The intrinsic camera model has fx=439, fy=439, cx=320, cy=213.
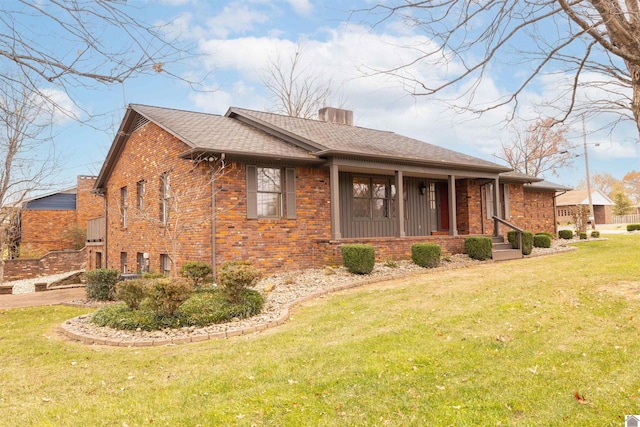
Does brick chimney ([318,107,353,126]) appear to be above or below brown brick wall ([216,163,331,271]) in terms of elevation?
above

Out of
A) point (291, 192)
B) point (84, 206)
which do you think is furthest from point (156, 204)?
point (84, 206)

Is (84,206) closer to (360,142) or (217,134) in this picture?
(217,134)

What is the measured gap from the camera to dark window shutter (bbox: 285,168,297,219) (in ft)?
40.9

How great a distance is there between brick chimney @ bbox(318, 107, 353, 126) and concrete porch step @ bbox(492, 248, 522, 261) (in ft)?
27.5

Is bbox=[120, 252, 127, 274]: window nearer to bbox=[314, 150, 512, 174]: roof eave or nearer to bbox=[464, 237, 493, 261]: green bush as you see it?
bbox=[314, 150, 512, 174]: roof eave

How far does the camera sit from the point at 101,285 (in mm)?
10875

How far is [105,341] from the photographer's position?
20.9ft

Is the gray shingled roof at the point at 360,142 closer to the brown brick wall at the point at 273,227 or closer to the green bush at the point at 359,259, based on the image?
the brown brick wall at the point at 273,227

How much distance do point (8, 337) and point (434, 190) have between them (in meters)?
14.5

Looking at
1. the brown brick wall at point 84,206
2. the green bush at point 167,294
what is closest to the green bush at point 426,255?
the green bush at point 167,294

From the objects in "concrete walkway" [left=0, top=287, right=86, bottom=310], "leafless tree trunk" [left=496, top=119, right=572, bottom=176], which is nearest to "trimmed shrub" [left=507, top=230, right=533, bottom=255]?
"concrete walkway" [left=0, top=287, right=86, bottom=310]

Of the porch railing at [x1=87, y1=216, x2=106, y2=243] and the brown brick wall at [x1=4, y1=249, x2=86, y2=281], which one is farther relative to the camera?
the brown brick wall at [x1=4, y1=249, x2=86, y2=281]

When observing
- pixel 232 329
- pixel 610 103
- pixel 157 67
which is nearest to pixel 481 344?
pixel 232 329

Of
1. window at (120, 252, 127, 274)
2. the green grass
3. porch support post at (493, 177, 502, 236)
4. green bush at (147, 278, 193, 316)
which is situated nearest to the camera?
the green grass
